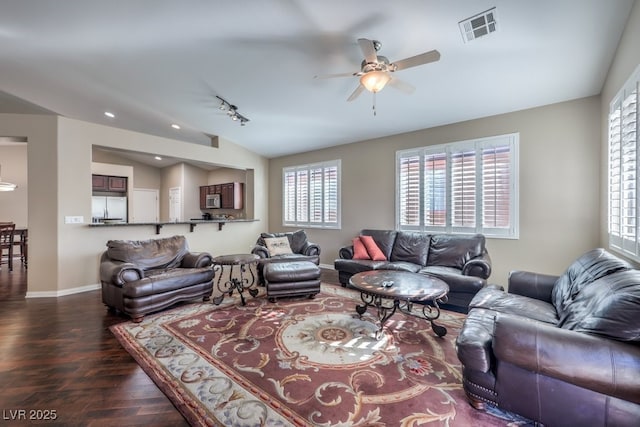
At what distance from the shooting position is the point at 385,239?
197 inches

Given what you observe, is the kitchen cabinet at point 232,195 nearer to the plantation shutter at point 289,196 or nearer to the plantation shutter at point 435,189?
the plantation shutter at point 289,196

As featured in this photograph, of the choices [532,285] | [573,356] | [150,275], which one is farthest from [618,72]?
[150,275]

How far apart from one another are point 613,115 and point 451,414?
336cm

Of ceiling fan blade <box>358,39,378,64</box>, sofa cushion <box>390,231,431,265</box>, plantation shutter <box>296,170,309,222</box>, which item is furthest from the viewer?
plantation shutter <box>296,170,309,222</box>

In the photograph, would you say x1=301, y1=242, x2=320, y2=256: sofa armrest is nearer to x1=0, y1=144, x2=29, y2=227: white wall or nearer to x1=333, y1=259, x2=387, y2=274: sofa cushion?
x1=333, y1=259, x2=387, y2=274: sofa cushion

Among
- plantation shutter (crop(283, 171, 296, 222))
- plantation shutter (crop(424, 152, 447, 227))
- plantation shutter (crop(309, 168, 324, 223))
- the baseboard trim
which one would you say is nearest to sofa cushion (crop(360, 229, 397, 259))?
plantation shutter (crop(424, 152, 447, 227))

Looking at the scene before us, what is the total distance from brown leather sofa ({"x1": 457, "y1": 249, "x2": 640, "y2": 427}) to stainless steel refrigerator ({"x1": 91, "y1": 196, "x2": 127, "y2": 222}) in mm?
9856

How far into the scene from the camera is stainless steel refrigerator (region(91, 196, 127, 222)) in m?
8.35

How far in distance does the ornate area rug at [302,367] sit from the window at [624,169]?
172cm

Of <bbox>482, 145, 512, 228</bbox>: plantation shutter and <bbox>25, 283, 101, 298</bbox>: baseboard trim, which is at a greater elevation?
<bbox>482, 145, 512, 228</bbox>: plantation shutter

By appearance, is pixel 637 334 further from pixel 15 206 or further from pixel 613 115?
pixel 15 206

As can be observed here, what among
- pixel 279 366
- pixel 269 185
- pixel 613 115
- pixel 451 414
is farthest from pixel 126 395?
pixel 269 185

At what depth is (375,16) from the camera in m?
2.53

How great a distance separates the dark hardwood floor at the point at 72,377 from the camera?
5.72 ft
